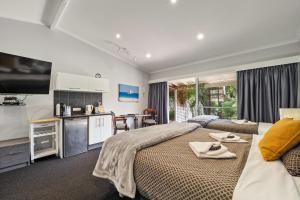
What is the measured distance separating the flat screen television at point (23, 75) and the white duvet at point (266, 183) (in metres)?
3.64

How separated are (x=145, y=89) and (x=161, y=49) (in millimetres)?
2133

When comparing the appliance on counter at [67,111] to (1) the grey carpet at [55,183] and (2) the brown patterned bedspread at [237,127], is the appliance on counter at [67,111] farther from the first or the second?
(2) the brown patterned bedspread at [237,127]

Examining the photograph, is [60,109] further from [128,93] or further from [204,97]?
[204,97]

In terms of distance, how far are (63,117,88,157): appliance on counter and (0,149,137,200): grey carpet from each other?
0.43 meters

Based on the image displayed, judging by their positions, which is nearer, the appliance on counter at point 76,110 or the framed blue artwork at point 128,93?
the appliance on counter at point 76,110

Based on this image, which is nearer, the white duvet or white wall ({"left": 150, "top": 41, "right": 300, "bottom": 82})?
the white duvet

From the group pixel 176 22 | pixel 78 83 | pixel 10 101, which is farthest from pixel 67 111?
pixel 176 22

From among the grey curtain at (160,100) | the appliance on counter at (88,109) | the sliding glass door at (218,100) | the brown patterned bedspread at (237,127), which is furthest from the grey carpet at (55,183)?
the sliding glass door at (218,100)

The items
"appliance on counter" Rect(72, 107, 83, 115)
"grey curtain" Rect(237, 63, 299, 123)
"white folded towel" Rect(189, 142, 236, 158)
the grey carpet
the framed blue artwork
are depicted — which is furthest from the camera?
the framed blue artwork

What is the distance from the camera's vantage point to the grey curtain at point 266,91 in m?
3.02

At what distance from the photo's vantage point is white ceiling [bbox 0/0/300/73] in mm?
2422

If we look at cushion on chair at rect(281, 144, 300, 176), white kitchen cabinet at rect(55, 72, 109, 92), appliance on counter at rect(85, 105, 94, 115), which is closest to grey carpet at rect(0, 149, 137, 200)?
appliance on counter at rect(85, 105, 94, 115)

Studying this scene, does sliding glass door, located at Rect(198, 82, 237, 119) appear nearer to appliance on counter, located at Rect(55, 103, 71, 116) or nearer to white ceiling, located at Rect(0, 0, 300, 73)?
white ceiling, located at Rect(0, 0, 300, 73)

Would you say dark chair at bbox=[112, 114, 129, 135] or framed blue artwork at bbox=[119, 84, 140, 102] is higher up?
framed blue artwork at bbox=[119, 84, 140, 102]
